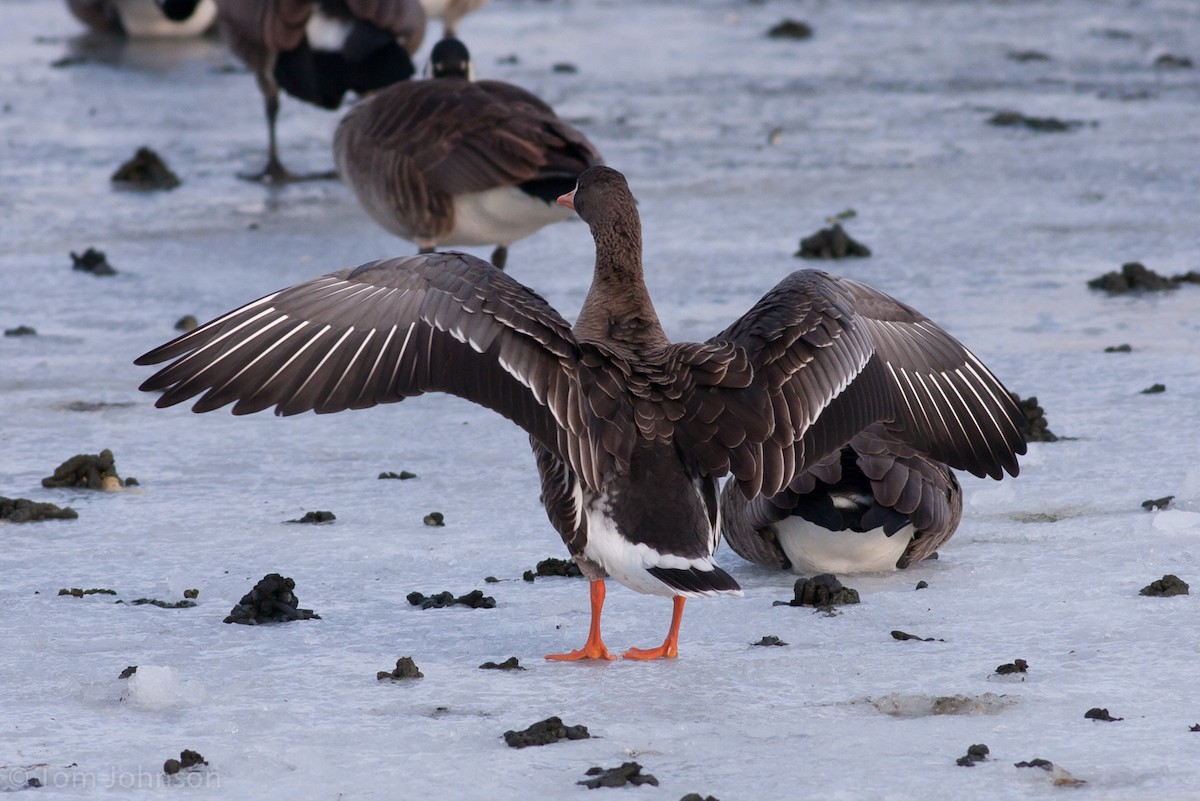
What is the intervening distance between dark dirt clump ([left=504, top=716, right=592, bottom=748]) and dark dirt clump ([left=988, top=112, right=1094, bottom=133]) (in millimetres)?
8546

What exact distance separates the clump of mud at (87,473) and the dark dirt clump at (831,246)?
3929 millimetres

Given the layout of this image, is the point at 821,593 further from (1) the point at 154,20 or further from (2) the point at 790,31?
(1) the point at 154,20

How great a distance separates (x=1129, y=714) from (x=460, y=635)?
1.51 meters

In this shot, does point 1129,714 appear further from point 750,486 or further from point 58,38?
point 58,38

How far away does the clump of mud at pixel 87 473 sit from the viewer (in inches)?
199

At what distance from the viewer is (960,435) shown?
14.3 ft

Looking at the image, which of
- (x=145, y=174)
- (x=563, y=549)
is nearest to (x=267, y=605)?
(x=563, y=549)

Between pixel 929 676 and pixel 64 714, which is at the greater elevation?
pixel 929 676

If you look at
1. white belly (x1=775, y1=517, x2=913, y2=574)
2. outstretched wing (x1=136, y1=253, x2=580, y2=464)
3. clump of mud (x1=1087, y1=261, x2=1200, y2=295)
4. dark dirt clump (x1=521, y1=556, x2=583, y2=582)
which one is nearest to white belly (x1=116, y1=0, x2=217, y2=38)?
clump of mud (x1=1087, y1=261, x2=1200, y2=295)

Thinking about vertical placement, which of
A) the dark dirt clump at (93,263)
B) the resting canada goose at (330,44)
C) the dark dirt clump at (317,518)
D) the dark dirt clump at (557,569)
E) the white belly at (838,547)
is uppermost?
the resting canada goose at (330,44)

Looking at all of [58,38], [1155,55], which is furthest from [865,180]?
[58,38]

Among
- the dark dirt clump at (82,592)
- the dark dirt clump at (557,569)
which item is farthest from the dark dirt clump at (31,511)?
the dark dirt clump at (557,569)

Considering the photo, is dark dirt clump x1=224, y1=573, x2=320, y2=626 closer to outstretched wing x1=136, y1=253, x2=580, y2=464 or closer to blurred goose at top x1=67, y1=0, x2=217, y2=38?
outstretched wing x1=136, y1=253, x2=580, y2=464

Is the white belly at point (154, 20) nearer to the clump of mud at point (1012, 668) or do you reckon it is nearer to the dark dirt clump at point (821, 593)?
the dark dirt clump at point (821, 593)
